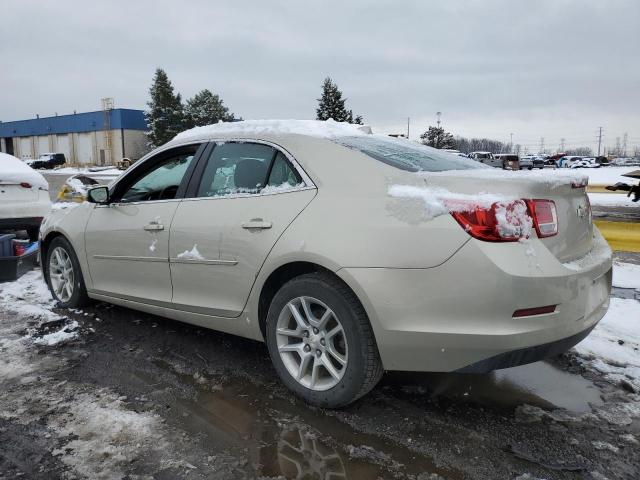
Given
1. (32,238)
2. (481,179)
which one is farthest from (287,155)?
(32,238)

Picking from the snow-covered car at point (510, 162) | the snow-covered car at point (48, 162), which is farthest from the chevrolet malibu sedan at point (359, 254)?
the snow-covered car at point (48, 162)

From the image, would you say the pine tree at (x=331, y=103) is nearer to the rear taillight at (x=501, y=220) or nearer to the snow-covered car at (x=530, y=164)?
the snow-covered car at (x=530, y=164)

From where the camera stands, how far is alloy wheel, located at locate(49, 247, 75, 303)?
480 cm

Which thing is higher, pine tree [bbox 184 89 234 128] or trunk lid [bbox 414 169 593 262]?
pine tree [bbox 184 89 234 128]

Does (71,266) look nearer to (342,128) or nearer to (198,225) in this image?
(198,225)

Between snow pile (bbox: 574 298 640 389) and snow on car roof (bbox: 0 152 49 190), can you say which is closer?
snow pile (bbox: 574 298 640 389)

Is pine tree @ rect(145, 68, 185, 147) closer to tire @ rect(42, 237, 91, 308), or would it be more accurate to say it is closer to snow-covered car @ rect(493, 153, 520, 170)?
snow-covered car @ rect(493, 153, 520, 170)

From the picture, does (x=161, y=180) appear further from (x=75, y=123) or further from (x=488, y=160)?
Result: (x=75, y=123)

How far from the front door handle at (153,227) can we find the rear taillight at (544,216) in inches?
95.6

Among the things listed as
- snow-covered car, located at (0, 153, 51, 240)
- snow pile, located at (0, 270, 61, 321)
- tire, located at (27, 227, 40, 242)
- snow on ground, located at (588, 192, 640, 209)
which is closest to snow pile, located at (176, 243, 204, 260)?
snow pile, located at (0, 270, 61, 321)

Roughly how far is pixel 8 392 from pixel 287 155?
222 cm

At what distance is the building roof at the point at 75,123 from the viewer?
61156 mm

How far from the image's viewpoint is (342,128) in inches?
143

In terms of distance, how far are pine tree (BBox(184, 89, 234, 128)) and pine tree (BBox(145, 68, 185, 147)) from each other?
1.19m
